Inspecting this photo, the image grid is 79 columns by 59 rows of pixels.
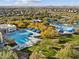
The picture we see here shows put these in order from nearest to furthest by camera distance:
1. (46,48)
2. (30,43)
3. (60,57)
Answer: (60,57) < (46,48) < (30,43)

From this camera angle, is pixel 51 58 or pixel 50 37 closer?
pixel 51 58

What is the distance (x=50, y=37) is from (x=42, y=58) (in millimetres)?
6643

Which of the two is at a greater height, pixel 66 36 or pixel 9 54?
pixel 9 54

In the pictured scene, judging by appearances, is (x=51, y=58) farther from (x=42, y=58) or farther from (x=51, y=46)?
(x=51, y=46)

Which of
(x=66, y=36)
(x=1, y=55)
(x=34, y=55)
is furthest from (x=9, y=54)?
(x=66, y=36)

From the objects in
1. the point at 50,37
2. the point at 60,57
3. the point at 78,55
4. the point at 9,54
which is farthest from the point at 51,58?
the point at 50,37

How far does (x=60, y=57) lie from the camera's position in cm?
1057

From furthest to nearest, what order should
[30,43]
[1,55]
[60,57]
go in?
1. [30,43]
2. [60,57]
3. [1,55]

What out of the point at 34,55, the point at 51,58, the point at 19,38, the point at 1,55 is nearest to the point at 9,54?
the point at 1,55

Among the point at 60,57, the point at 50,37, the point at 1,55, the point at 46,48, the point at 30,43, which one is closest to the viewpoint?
the point at 1,55

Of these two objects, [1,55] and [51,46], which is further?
[51,46]

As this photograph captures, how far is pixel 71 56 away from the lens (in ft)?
34.2

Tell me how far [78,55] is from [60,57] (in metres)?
0.89

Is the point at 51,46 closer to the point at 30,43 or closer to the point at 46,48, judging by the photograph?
the point at 46,48
